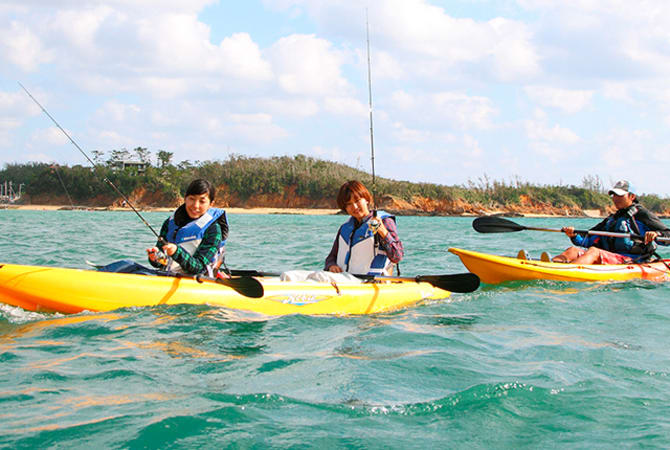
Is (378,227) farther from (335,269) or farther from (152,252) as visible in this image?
(152,252)

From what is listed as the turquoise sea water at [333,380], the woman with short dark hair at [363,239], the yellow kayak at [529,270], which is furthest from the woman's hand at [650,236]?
the woman with short dark hair at [363,239]

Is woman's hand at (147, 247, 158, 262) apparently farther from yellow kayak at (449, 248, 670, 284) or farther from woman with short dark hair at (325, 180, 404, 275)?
yellow kayak at (449, 248, 670, 284)

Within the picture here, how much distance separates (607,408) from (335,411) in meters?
1.41

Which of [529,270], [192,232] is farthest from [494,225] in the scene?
[192,232]

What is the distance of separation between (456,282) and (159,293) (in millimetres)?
3005

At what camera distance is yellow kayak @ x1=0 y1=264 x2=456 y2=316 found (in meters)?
4.51

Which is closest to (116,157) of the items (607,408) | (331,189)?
(331,189)

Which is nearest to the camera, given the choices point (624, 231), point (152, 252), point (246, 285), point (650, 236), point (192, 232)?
point (152, 252)

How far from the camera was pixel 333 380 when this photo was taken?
344 centimetres

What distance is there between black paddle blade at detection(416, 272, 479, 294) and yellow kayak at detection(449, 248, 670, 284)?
144 cm

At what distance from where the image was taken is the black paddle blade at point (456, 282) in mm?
6164

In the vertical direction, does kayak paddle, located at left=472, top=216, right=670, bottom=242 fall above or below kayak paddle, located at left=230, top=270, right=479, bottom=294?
above

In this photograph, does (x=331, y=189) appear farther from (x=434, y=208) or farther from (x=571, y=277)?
(x=571, y=277)

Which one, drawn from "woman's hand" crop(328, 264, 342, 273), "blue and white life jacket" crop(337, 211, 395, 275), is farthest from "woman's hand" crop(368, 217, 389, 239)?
"woman's hand" crop(328, 264, 342, 273)
